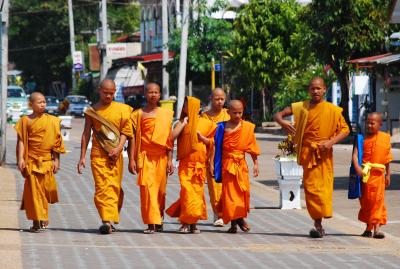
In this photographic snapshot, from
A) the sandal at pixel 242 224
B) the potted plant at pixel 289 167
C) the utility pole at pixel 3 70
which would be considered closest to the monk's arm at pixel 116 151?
the sandal at pixel 242 224

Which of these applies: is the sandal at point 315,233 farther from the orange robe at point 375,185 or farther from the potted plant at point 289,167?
the potted plant at point 289,167

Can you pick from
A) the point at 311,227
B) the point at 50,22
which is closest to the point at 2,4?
the point at 311,227

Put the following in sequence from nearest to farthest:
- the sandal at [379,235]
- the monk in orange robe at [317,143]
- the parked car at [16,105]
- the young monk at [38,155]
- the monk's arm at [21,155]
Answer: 1. the sandal at [379,235]
2. the monk in orange robe at [317,143]
3. the monk's arm at [21,155]
4. the young monk at [38,155]
5. the parked car at [16,105]

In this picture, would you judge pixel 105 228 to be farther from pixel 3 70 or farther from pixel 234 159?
pixel 3 70

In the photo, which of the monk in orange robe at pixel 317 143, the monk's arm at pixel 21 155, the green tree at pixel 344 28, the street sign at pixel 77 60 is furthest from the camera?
the street sign at pixel 77 60

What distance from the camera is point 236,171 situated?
1507 centimetres

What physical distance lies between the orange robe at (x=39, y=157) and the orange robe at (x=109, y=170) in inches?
23.7

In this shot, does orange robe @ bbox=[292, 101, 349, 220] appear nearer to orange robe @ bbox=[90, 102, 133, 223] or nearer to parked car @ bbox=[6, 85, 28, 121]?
orange robe @ bbox=[90, 102, 133, 223]

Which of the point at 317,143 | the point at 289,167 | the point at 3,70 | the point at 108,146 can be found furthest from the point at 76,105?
the point at 317,143

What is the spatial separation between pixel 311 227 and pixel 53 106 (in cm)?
5999

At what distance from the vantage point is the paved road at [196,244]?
39.1 ft

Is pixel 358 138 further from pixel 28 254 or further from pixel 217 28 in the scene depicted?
pixel 217 28

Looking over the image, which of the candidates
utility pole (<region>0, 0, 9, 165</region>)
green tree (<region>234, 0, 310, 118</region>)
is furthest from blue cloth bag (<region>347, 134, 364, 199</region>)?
green tree (<region>234, 0, 310, 118</region>)

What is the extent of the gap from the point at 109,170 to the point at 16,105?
47545 millimetres
